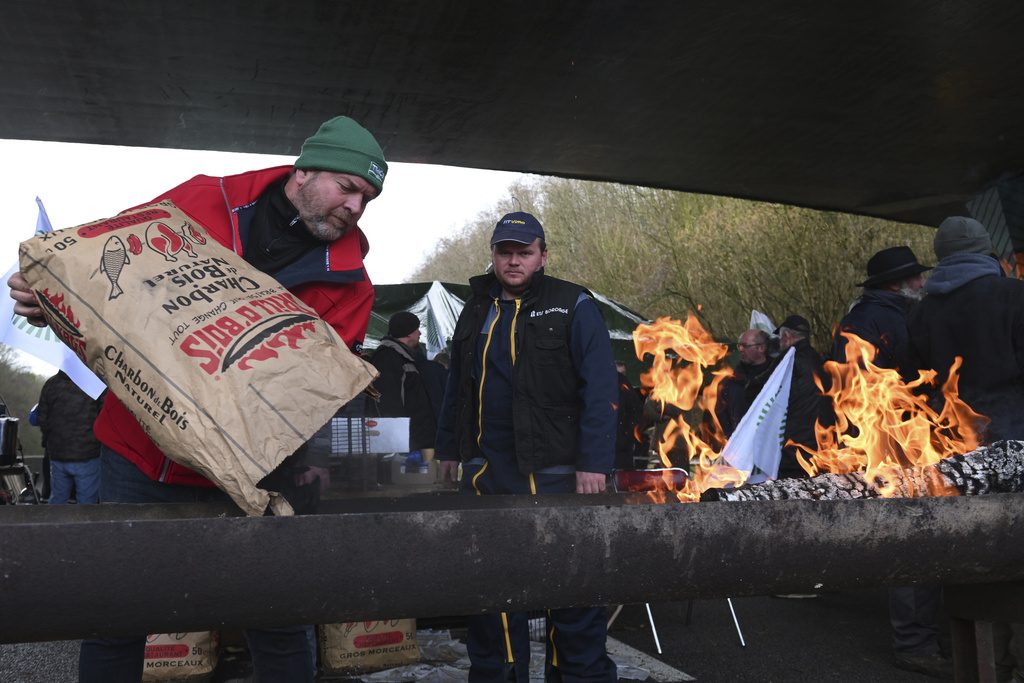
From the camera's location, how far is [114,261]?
6.48 ft

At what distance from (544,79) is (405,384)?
7.96 ft

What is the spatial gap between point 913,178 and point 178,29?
277 inches

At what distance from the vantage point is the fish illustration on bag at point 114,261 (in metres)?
1.93

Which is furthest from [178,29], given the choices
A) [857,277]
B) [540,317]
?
[857,277]

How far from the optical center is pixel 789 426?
19.3ft

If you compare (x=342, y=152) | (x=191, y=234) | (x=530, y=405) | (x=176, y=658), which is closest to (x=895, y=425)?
(x=530, y=405)

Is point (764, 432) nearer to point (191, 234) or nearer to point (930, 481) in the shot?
point (930, 481)

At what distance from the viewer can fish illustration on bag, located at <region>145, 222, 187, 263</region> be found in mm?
2047

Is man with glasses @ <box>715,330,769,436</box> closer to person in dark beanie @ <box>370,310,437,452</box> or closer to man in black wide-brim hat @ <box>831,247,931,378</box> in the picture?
man in black wide-brim hat @ <box>831,247,931,378</box>

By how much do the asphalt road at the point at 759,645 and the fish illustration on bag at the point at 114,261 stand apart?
3.22 m

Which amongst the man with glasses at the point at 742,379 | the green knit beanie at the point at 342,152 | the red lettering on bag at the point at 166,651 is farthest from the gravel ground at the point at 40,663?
the man with glasses at the point at 742,379

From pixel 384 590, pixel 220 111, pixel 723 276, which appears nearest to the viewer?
pixel 384 590

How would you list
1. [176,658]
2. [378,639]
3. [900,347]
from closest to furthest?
[176,658] < [378,639] < [900,347]

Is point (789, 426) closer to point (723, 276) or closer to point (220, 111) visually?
point (220, 111)
